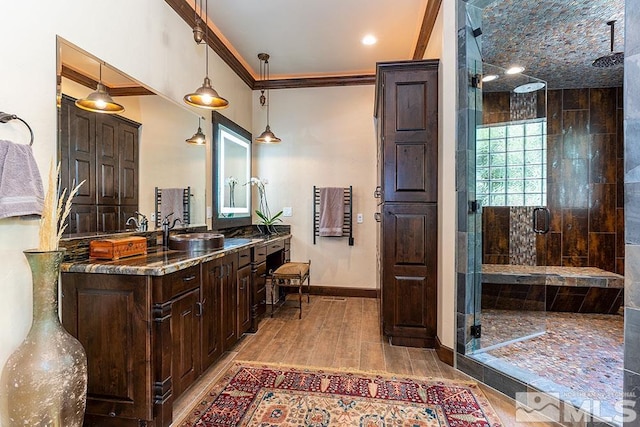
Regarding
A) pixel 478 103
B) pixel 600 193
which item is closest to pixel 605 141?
pixel 600 193

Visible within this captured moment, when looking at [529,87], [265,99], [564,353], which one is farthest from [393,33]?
[564,353]

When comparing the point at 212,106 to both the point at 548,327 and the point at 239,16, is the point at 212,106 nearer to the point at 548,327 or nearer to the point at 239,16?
the point at 239,16

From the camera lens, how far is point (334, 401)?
6.50ft

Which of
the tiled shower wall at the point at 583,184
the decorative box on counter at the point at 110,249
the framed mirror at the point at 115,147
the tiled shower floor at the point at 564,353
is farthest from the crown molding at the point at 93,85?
the tiled shower wall at the point at 583,184

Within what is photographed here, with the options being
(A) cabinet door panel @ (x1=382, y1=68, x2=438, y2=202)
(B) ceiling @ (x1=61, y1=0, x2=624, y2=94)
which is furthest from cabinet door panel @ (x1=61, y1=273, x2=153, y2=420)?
(A) cabinet door panel @ (x1=382, y1=68, x2=438, y2=202)

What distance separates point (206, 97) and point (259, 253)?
5.16 ft

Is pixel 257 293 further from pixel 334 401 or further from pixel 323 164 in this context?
pixel 323 164

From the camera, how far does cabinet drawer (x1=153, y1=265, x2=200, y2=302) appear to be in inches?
66.9

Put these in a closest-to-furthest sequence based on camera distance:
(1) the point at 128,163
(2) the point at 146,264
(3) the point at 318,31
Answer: (2) the point at 146,264 < (1) the point at 128,163 < (3) the point at 318,31

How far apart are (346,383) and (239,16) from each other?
3.33 meters

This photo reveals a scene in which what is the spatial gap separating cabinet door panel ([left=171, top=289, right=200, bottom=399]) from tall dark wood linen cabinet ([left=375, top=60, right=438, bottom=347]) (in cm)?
160

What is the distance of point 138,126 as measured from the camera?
2312 millimetres

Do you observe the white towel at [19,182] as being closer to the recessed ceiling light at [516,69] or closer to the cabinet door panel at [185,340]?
the cabinet door panel at [185,340]

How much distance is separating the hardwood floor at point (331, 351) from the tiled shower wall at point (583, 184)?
6.24 feet
